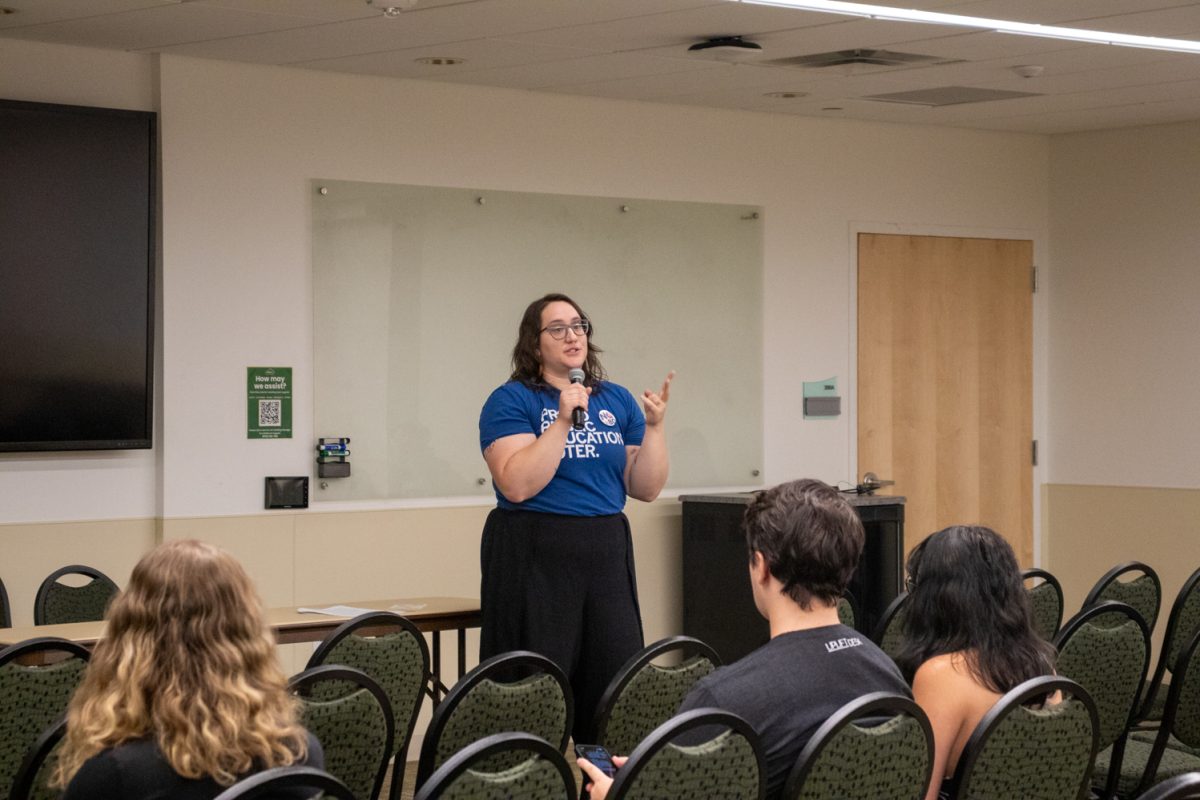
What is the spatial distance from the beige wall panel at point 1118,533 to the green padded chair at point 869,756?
17.7ft

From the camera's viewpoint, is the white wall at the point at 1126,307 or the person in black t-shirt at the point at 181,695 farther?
the white wall at the point at 1126,307

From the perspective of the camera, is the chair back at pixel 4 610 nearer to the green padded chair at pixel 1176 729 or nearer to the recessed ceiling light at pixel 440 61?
the recessed ceiling light at pixel 440 61

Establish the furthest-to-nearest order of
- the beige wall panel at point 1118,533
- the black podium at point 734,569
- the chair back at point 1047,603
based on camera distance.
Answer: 1. the beige wall panel at point 1118,533
2. the black podium at point 734,569
3. the chair back at point 1047,603

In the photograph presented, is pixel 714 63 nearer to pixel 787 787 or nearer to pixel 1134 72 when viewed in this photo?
A: pixel 1134 72

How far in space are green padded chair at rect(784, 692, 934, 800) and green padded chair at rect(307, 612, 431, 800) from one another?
54.6 inches

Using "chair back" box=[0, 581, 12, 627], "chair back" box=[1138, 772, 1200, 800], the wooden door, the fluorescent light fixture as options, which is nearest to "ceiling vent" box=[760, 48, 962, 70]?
the fluorescent light fixture

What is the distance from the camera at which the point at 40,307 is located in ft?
18.2

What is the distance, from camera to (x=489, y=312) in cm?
652

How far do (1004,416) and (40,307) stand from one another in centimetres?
482

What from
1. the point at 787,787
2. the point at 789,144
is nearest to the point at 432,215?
the point at 789,144

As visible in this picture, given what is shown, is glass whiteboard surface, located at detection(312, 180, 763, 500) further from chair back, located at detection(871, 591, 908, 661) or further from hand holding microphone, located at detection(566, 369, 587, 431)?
chair back, located at detection(871, 591, 908, 661)

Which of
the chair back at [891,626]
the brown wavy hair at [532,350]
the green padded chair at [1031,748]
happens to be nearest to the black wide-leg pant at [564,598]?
the brown wavy hair at [532,350]

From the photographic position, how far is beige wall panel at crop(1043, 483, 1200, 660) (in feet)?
24.7

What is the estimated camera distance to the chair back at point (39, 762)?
2.63 meters
